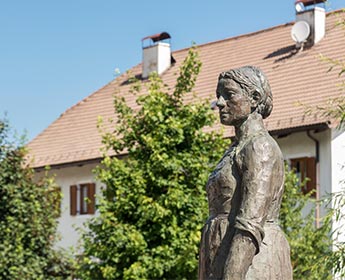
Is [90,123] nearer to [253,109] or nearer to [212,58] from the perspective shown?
[212,58]

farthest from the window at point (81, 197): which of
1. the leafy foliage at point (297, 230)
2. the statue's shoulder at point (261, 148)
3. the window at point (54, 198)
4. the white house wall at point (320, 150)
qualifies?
the statue's shoulder at point (261, 148)

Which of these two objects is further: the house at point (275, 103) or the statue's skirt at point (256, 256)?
the house at point (275, 103)

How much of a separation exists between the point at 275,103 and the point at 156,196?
41.4 ft

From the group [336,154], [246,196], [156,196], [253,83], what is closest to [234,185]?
[246,196]

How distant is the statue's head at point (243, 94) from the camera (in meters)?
8.18

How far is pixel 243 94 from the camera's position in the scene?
323 inches

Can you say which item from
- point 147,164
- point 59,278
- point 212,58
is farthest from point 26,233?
point 212,58

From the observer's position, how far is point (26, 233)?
28281mm

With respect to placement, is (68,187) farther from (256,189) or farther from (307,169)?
(256,189)

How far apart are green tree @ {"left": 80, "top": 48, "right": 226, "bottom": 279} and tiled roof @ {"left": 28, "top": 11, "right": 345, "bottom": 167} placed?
8.89 metres

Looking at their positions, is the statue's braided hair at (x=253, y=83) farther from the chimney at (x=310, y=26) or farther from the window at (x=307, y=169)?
the chimney at (x=310, y=26)

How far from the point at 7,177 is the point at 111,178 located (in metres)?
2.94

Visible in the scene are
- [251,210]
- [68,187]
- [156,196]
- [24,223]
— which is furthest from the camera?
[68,187]

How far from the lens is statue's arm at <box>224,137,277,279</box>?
783cm
